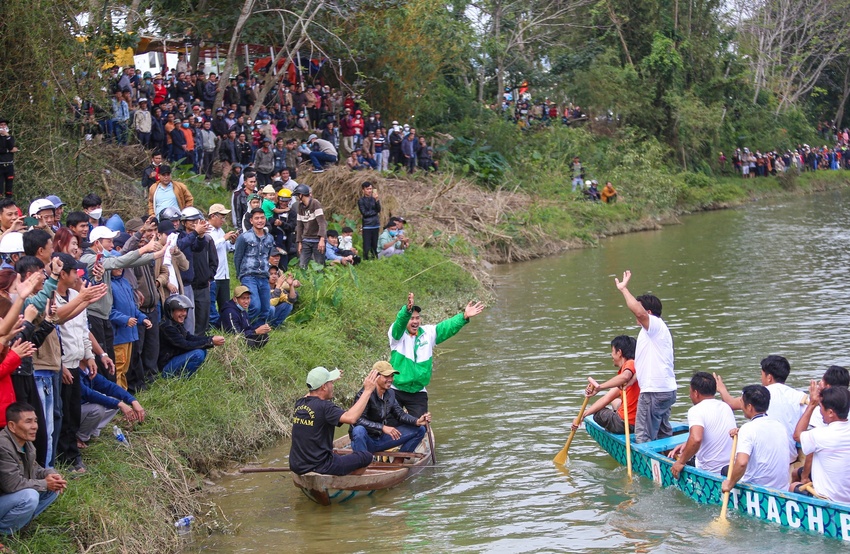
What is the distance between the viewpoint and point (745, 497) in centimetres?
902

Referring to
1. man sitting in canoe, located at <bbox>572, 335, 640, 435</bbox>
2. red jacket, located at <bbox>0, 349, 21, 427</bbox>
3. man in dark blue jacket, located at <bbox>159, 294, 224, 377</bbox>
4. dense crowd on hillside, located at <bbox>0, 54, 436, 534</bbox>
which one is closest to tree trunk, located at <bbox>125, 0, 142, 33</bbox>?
dense crowd on hillside, located at <bbox>0, 54, 436, 534</bbox>

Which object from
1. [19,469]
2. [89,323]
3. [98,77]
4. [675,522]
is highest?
[98,77]

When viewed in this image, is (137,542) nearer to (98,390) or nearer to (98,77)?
(98,390)

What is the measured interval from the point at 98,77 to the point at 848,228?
85.8 feet

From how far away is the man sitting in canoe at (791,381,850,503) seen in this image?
8.22 meters

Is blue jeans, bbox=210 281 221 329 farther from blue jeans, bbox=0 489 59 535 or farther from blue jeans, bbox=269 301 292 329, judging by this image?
blue jeans, bbox=0 489 59 535

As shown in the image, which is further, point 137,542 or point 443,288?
point 443,288

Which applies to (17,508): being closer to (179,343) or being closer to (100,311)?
(100,311)

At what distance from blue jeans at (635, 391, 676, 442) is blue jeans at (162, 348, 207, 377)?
210 inches

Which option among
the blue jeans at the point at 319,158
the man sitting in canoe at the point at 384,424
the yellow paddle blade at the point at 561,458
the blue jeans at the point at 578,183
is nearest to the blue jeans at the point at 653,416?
the yellow paddle blade at the point at 561,458

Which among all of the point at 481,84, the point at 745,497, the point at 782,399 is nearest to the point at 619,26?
the point at 481,84

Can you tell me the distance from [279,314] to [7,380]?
23.3ft

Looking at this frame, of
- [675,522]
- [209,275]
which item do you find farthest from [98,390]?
[675,522]

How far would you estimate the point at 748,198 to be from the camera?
4594cm
